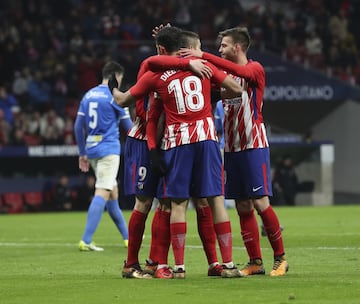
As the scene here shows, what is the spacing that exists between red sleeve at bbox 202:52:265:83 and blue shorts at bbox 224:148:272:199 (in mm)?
728

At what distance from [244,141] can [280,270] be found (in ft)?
4.08

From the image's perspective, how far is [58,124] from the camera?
2762 cm

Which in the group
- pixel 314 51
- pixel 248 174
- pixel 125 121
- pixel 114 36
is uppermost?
pixel 114 36

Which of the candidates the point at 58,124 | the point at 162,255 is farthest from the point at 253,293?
the point at 58,124

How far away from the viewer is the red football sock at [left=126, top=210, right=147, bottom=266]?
1018 cm

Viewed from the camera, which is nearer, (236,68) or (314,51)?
(236,68)

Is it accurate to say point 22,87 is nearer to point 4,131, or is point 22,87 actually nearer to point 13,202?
point 4,131

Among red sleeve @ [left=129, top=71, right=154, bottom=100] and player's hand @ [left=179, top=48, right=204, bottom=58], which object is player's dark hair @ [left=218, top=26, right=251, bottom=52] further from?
red sleeve @ [left=129, top=71, right=154, bottom=100]

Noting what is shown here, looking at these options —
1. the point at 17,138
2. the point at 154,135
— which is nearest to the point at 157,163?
the point at 154,135

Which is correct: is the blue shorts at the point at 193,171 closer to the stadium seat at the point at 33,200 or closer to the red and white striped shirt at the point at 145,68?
the red and white striped shirt at the point at 145,68

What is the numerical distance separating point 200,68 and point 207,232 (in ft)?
5.24

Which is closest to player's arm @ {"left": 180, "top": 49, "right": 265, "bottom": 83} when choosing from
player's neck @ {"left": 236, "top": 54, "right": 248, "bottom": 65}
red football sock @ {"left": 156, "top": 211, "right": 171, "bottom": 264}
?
player's neck @ {"left": 236, "top": 54, "right": 248, "bottom": 65}

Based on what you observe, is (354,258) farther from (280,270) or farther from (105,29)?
(105,29)

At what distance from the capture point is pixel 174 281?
955 cm
